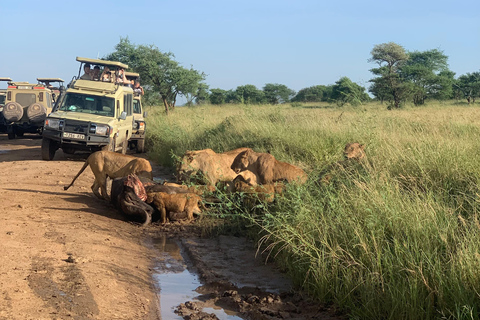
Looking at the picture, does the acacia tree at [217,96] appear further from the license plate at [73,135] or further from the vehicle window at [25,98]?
the license plate at [73,135]

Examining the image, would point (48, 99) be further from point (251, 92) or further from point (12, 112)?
point (251, 92)

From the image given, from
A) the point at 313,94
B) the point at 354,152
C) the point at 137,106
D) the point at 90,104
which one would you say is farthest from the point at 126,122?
the point at 313,94

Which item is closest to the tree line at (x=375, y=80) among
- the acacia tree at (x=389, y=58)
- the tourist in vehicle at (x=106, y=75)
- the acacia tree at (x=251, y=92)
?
the acacia tree at (x=389, y=58)

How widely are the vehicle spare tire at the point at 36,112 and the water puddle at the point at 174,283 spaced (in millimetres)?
13751

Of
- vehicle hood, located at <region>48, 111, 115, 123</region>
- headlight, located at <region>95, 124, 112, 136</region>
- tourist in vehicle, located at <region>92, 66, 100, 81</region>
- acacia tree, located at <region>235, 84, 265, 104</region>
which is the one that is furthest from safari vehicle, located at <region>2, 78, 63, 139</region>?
acacia tree, located at <region>235, 84, 265, 104</region>

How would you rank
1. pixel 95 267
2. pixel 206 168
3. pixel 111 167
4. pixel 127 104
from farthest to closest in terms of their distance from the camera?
pixel 127 104, pixel 111 167, pixel 206 168, pixel 95 267

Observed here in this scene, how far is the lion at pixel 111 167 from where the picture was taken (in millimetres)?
8430

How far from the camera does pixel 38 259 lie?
199 inches

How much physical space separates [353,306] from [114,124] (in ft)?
31.8

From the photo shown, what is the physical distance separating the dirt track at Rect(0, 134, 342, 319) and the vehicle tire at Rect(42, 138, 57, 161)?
453 centimetres

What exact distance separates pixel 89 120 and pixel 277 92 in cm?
3540

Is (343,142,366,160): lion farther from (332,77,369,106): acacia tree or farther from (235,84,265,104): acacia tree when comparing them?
(235,84,265,104): acacia tree

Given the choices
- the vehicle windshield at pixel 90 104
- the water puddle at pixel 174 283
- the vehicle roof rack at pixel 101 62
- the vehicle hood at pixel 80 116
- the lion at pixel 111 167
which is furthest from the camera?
the vehicle roof rack at pixel 101 62

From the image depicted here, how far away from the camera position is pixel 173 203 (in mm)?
7328
